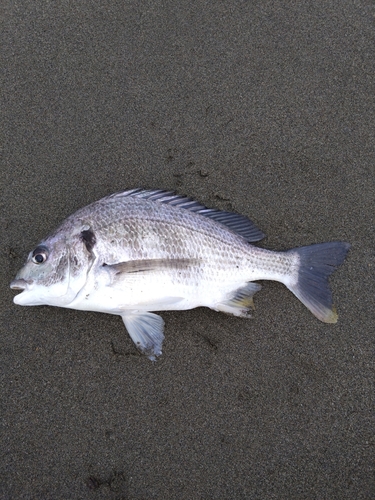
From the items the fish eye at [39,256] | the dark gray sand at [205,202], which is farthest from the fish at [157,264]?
the dark gray sand at [205,202]

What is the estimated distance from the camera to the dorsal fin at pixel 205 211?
2379 mm

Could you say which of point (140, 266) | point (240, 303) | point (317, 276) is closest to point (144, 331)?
point (140, 266)

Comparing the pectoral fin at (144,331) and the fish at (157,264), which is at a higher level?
the fish at (157,264)

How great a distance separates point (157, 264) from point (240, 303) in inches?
22.0

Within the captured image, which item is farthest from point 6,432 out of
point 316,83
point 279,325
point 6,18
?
point 316,83

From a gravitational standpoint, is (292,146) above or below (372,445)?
above

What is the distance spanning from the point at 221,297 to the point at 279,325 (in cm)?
43

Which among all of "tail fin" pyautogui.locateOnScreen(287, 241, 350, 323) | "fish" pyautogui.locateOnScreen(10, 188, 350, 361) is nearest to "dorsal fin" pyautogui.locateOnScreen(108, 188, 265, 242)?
"fish" pyautogui.locateOnScreen(10, 188, 350, 361)

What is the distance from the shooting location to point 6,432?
235 centimetres

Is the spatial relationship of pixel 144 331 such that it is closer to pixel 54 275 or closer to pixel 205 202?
pixel 54 275

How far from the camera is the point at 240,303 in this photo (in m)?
2.38

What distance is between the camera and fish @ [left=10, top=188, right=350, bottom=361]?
2.16 m

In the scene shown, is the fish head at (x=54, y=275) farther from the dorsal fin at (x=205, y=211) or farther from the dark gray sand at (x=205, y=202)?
the dorsal fin at (x=205, y=211)

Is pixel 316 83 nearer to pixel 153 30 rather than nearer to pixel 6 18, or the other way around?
pixel 153 30
